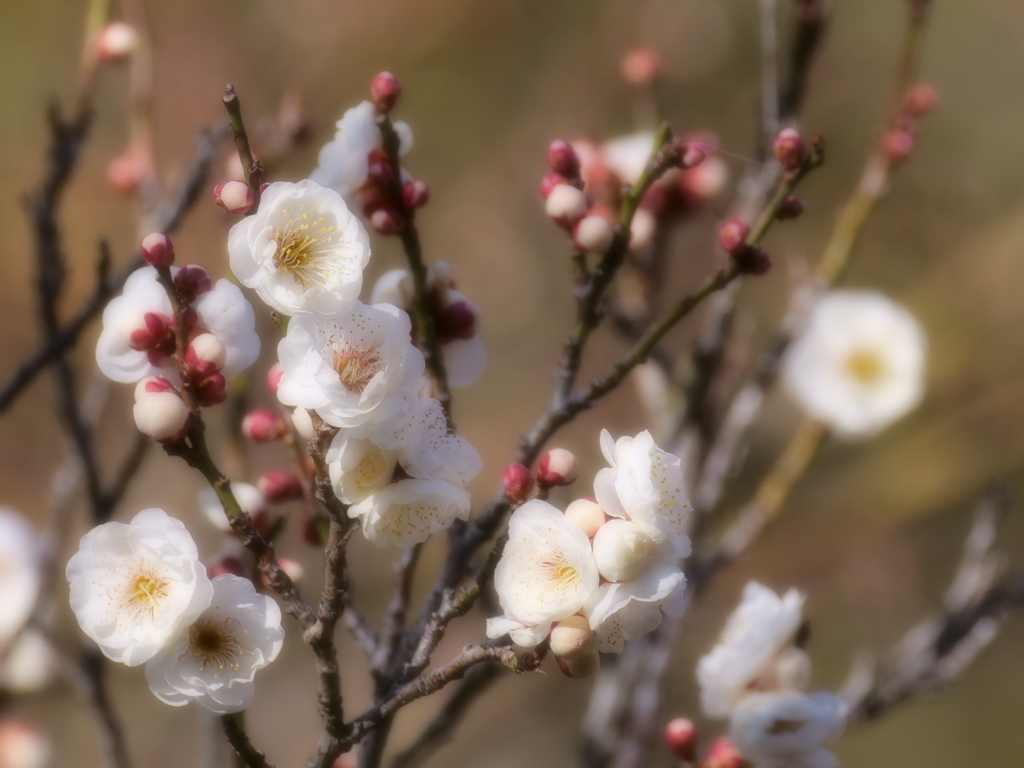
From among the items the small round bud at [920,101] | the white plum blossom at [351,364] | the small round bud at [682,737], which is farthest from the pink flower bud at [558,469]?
the small round bud at [920,101]

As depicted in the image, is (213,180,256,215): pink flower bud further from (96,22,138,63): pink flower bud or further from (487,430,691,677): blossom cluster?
(96,22,138,63): pink flower bud

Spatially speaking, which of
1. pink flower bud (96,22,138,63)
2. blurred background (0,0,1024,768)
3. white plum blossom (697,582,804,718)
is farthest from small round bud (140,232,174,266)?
blurred background (0,0,1024,768)

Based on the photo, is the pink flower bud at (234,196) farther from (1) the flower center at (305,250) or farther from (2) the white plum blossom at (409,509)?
(2) the white plum blossom at (409,509)

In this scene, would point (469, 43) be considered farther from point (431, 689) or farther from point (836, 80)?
point (431, 689)

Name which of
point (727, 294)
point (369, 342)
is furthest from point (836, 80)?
point (369, 342)

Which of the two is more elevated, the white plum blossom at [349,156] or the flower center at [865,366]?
the flower center at [865,366]

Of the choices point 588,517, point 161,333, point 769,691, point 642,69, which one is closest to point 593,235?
point 588,517
